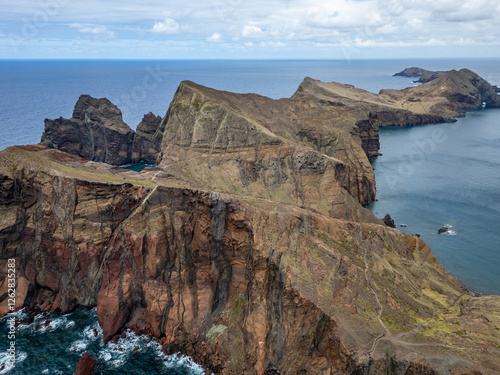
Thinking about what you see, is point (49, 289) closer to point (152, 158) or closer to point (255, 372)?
point (255, 372)

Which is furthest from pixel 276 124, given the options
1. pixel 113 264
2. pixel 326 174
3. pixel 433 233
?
pixel 113 264

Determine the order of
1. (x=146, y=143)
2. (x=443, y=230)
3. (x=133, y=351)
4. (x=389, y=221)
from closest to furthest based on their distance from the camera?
(x=133, y=351), (x=443, y=230), (x=389, y=221), (x=146, y=143)

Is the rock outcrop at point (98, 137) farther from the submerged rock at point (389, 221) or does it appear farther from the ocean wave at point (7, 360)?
the ocean wave at point (7, 360)

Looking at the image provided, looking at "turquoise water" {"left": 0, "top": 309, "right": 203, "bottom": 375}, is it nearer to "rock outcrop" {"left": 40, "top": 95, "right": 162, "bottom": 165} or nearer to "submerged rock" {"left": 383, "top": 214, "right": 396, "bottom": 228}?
"submerged rock" {"left": 383, "top": 214, "right": 396, "bottom": 228}

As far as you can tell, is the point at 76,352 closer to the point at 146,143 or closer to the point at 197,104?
the point at 197,104

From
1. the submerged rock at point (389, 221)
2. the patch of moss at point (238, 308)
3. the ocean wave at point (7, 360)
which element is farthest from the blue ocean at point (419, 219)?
the patch of moss at point (238, 308)

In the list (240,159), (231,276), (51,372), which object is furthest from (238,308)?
(240,159)
